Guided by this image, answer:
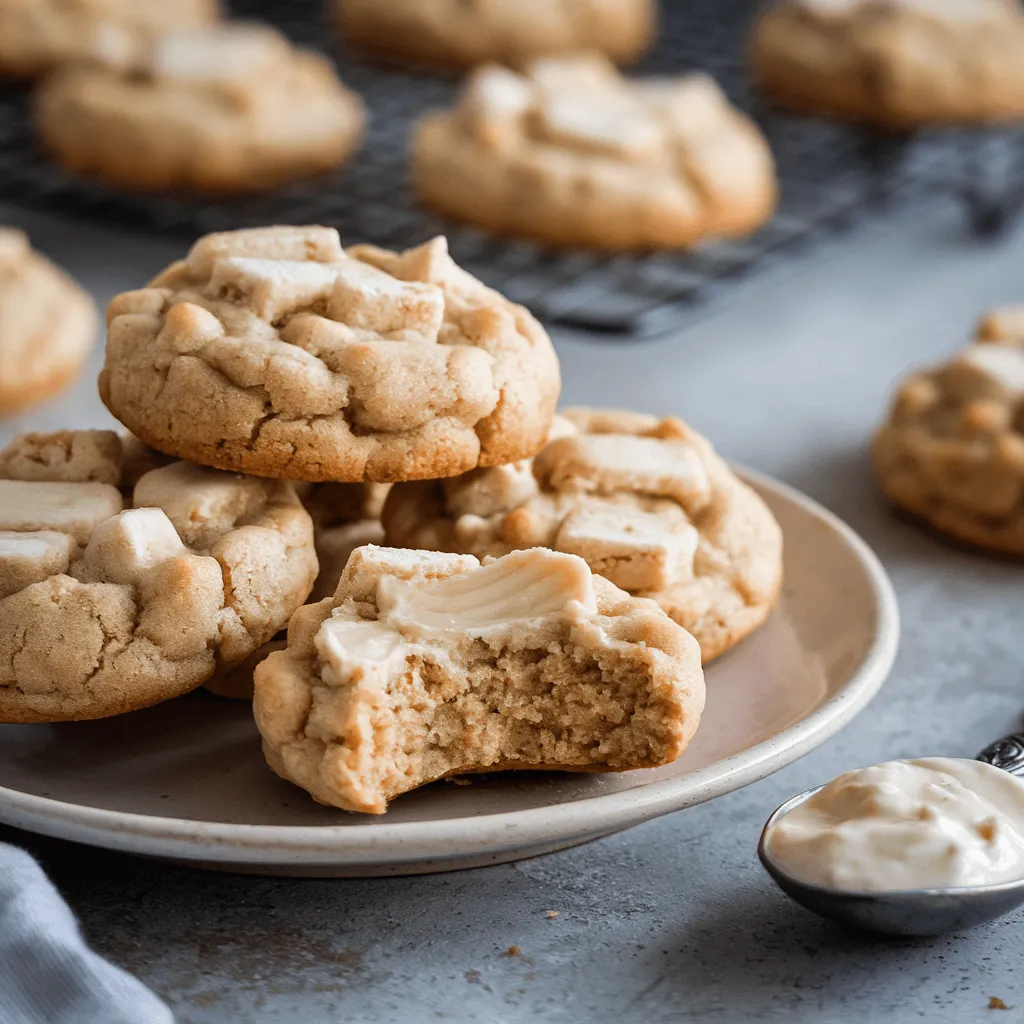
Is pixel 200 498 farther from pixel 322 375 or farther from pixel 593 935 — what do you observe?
pixel 593 935

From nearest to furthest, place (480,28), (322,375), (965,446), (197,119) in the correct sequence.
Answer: (322,375) → (965,446) → (197,119) → (480,28)

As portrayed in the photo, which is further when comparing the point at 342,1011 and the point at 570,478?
the point at 570,478

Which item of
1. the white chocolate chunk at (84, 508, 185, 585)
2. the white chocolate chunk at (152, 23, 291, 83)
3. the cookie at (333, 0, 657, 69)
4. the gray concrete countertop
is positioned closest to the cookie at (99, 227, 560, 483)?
the white chocolate chunk at (84, 508, 185, 585)

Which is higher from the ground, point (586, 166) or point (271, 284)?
point (271, 284)

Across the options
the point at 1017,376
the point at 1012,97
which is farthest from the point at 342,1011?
the point at 1012,97

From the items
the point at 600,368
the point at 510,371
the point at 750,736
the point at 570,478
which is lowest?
the point at 600,368

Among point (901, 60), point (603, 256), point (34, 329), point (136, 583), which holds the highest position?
point (901, 60)

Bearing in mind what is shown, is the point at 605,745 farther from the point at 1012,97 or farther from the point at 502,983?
the point at 1012,97

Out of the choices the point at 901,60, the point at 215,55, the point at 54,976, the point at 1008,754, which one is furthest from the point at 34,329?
the point at 901,60

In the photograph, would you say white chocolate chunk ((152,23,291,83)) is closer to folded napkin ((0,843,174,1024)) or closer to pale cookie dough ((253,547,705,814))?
pale cookie dough ((253,547,705,814))
